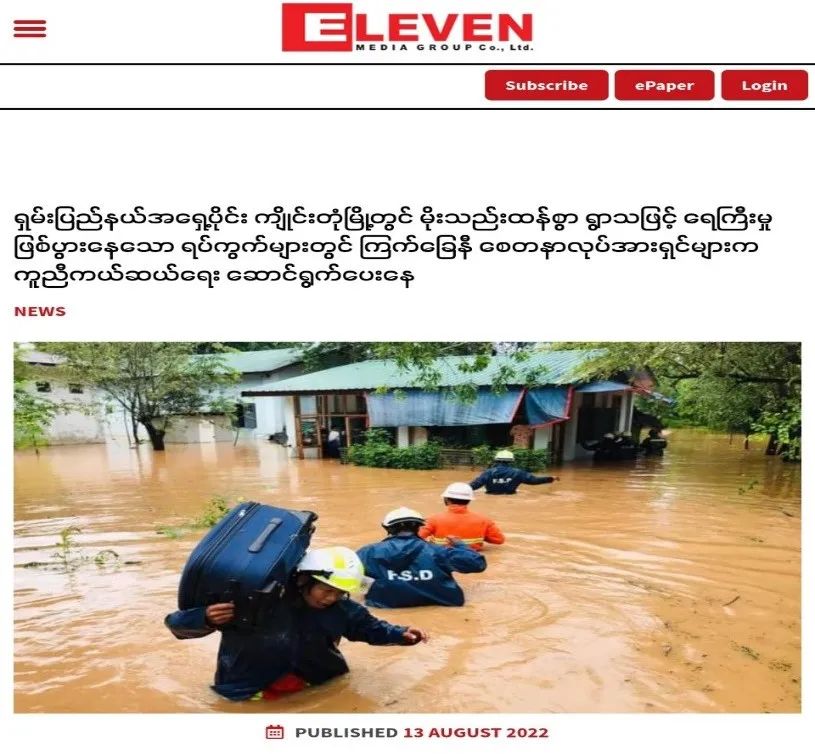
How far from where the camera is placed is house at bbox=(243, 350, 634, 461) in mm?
7402

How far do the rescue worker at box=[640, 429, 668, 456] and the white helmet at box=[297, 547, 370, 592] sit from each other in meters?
8.09

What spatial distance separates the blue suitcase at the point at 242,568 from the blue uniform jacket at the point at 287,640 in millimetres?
155

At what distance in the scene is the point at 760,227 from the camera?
371cm

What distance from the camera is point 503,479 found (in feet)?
22.2

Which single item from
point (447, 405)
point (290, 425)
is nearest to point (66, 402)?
point (290, 425)

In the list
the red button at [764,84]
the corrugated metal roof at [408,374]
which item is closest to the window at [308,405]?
the corrugated metal roof at [408,374]

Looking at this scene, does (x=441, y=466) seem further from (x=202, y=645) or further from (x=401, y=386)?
(x=202, y=645)

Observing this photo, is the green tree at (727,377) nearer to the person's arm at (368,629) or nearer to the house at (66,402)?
the person's arm at (368,629)

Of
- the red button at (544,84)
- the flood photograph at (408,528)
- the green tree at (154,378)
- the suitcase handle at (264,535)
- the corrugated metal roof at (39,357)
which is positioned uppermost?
the red button at (544,84)

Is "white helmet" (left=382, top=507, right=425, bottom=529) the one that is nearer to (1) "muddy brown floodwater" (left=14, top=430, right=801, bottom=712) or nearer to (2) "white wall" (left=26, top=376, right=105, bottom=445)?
(1) "muddy brown floodwater" (left=14, top=430, right=801, bottom=712)

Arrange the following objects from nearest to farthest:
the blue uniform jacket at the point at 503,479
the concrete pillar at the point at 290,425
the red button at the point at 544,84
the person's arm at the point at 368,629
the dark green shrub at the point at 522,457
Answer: the person's arm at the point at 368,629, the red button at the point at 544,84, the blue uniform jacket at the point at 503,479, the dark green shrub at the point at 522,457, the concrete pillar at the point at 290,425

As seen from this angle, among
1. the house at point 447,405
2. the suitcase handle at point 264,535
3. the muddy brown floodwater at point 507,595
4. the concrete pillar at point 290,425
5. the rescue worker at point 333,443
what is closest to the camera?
the suitcase handle at point 264,535
